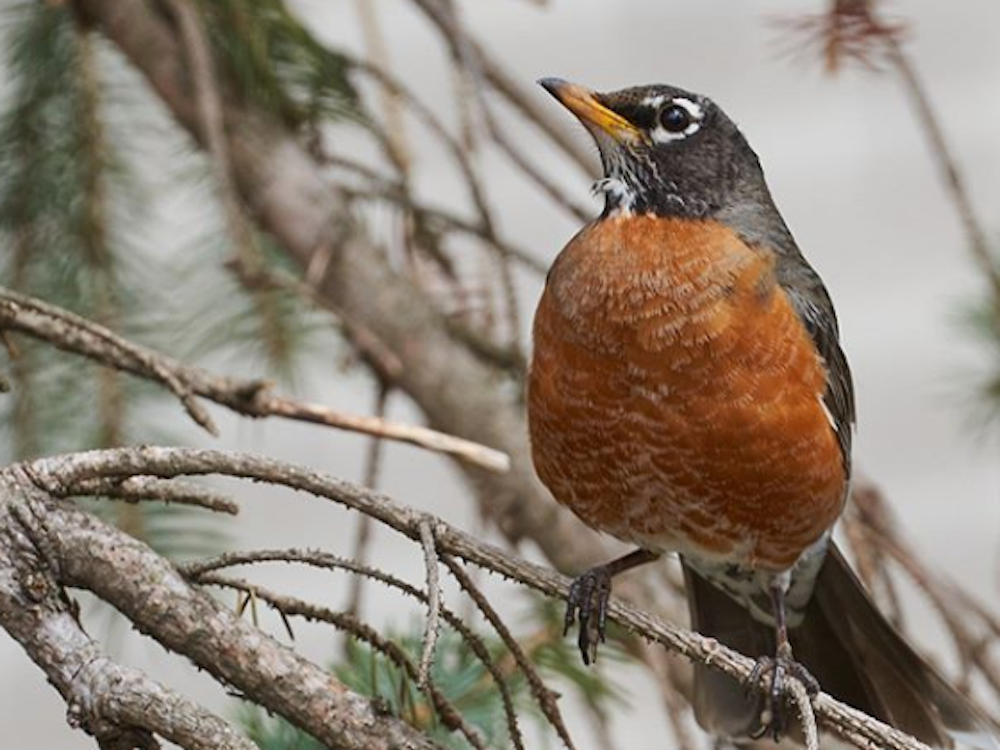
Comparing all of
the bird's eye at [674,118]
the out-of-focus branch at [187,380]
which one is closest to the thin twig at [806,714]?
the out-of-focus branch at [187,380]

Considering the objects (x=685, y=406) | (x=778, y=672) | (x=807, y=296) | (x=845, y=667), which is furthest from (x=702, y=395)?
(x=845, y=667)

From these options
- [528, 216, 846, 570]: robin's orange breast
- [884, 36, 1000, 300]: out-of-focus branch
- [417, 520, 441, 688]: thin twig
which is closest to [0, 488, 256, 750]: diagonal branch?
[417, 520, 441, 688]: thin twig

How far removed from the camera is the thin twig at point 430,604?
1.05 m

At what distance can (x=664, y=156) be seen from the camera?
203cm

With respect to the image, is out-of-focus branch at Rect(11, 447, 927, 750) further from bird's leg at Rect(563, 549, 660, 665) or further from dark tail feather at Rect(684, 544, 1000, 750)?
dark tail feather at Rect(684, 544, 1000, 750)

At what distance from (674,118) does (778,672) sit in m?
0.75

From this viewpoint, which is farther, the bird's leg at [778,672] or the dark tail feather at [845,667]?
the dark tail feather at [845,667]

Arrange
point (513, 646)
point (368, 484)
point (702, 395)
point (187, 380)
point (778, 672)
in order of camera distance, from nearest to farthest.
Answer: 1. point (513, 646)
2. point (187, 380)
3. point (778, 672)
4. point (702, 395)
5. point (368, 484)

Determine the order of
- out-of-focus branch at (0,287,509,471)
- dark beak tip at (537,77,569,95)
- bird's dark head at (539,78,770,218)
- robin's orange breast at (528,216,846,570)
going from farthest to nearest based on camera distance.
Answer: bird's dark head at (539,78,770,218) → dark beak tip at (537,77,569,95) → robin's orange breast at (528,216,846,570) → out-of-focus branch at (0,287,509,471)

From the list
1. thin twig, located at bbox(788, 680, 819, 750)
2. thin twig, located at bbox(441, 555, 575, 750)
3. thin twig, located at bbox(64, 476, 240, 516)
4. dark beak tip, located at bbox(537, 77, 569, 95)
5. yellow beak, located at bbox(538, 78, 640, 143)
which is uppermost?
dark beak tip, located at bbox(537, 77, 569, 95)

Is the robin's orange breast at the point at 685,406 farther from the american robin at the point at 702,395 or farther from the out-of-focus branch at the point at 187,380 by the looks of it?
the out-of-focus branch at the point at 187,380

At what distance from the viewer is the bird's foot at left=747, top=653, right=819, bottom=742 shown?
1.39 metres

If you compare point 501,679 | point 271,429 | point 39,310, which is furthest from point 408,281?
point 271,429

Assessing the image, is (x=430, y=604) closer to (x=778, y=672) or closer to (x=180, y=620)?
(x=180, y=620)
